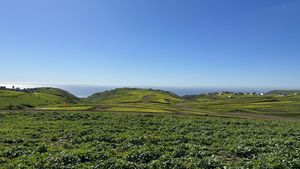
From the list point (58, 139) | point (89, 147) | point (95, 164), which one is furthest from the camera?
point (58, 139)

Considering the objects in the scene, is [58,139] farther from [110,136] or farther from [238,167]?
[238,167]

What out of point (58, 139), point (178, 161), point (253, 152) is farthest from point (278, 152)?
point (58, 139)

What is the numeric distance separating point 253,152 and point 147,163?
8781mm

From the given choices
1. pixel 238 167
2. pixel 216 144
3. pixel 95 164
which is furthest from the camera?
pixel 216 144

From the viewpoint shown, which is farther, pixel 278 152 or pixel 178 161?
pixel 278 152

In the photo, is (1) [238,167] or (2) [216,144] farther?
(2) [216,144]

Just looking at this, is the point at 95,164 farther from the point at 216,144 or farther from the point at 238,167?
the point at 216,144

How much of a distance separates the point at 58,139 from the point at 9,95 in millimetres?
97904

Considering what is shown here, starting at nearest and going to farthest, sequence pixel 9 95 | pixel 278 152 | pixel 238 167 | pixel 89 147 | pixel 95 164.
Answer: pixel 238 167 → pixel 95 164 → pixel 278 152 → pixel 89 147 → pixel 9 95

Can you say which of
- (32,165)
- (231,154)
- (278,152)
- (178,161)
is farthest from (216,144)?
(32,165)

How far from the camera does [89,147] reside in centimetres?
2477

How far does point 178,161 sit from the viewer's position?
1925 cm

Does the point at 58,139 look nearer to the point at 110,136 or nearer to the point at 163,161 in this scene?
the point at 110,136

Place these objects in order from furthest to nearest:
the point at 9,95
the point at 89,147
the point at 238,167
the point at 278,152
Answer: the point at 9,95, the point at 89,147, the point at 278,152, the point at 238,167
